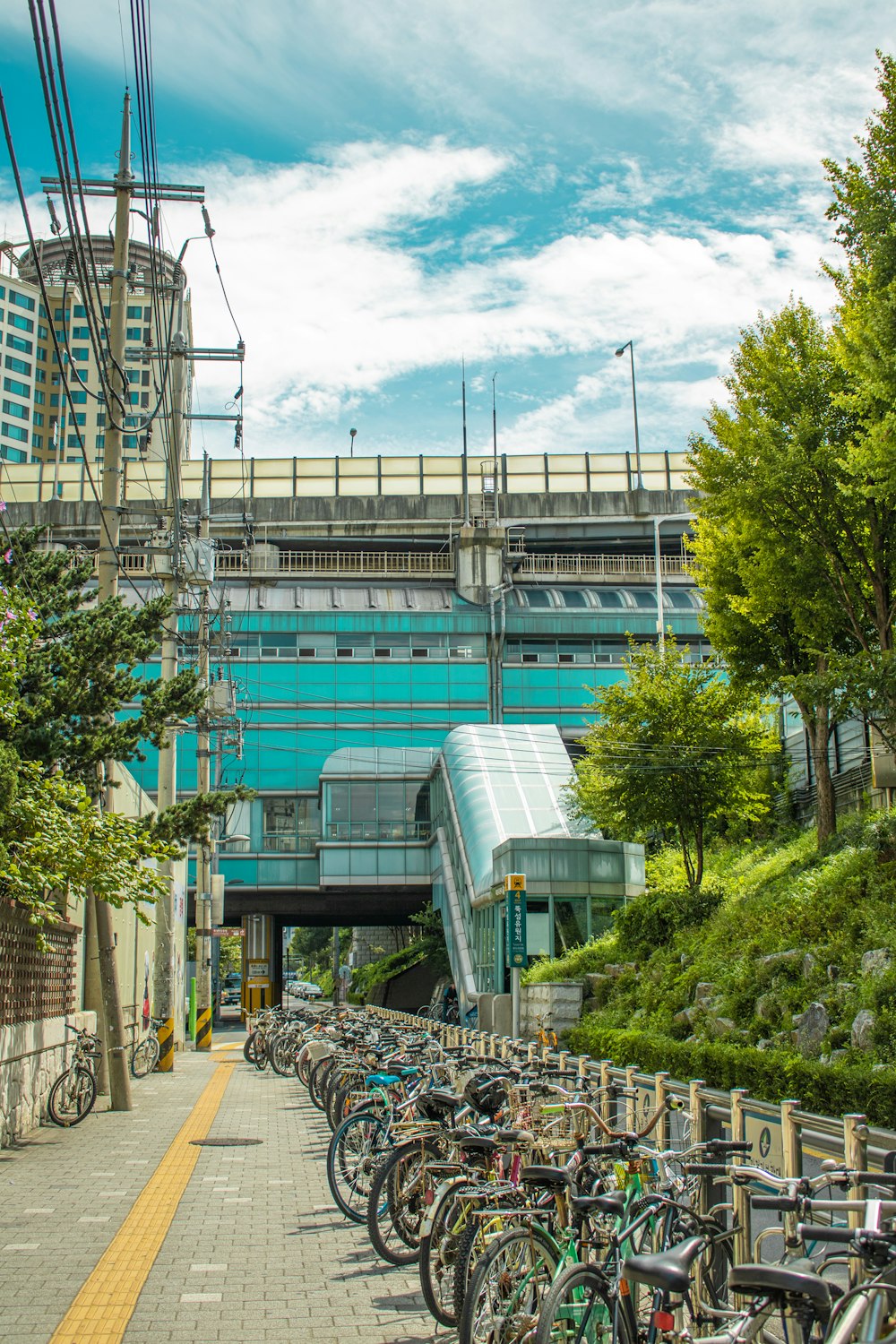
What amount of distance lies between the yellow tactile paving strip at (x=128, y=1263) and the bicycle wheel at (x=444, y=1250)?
5.22 feet

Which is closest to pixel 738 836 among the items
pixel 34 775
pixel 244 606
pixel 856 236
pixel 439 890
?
pixel 439 890

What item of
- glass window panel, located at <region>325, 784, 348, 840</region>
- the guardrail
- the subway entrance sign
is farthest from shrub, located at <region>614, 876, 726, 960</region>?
glass window panel, located at <region>325, 784, 348, 840</region>

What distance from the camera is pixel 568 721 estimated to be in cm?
5894

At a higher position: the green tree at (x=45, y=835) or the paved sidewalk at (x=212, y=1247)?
the green tree at (x=45, y=835)

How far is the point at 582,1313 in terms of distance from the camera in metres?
5.09

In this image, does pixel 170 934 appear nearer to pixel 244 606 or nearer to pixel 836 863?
pixel 836 863

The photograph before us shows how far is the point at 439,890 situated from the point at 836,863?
25.6 meters

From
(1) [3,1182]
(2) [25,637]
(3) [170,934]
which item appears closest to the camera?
(1) [3,1182]

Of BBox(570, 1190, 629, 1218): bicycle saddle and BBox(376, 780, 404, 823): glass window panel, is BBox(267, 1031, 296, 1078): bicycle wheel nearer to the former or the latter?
BBox(570, 1190, 629, 1218): bicycle saddle

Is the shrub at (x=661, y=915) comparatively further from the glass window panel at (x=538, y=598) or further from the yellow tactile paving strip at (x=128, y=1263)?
the glass window panel at (x=538, y=598)

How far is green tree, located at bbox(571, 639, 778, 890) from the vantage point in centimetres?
2836

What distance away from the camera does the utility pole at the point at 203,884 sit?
33.4 meters

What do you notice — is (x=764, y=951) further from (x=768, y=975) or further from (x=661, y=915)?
(x=661, y=915)

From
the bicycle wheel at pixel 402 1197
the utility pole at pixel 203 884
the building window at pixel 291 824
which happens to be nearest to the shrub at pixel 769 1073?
the bicycle wheel at pixel 402 1197
